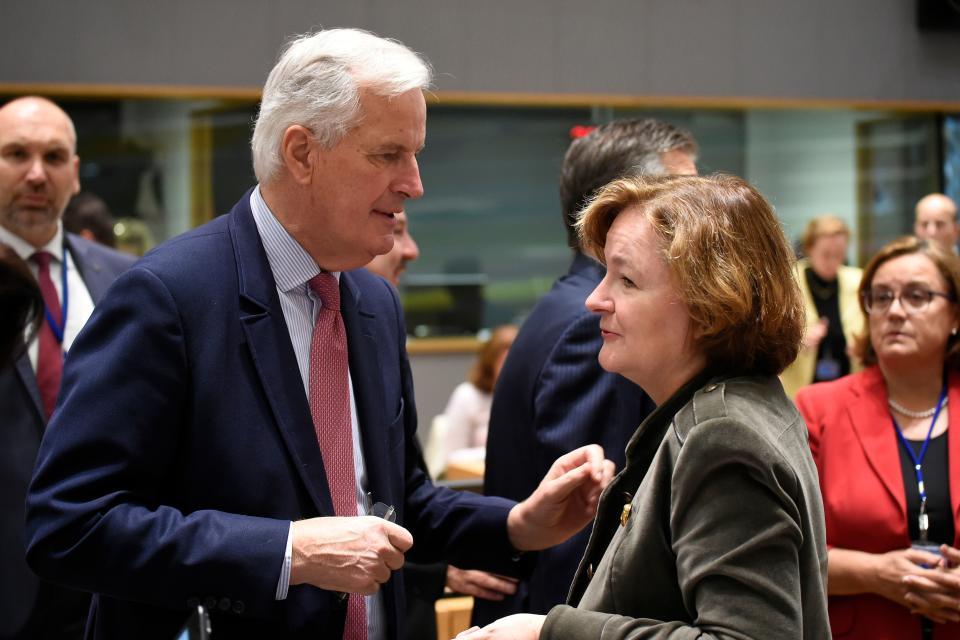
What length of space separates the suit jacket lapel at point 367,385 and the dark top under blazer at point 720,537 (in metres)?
0.49

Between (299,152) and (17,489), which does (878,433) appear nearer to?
(299,152)

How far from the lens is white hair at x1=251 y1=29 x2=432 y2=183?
1.78 metres

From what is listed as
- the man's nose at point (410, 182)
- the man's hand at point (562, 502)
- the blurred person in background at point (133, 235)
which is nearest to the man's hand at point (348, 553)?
the man's hand at point (562, 502)

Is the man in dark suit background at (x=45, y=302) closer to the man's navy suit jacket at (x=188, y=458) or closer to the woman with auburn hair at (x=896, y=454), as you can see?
the man's navy suit jacket at (x=188, y=458)

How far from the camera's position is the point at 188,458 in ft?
5.45

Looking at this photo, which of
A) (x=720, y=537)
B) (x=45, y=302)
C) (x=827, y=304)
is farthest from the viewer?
(x=827, y=304)

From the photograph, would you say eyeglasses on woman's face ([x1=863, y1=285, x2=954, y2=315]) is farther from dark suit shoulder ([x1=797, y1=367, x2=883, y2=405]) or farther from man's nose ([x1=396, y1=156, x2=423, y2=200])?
man's nose ([x1=396, y1=156, x2=423, y2=200])

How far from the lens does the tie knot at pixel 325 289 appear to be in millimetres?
1880

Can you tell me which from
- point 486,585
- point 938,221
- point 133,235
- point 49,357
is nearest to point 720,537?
point 486,585

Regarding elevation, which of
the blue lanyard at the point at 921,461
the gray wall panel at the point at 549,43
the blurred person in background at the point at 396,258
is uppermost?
the gray wall panel at the point at 549,43

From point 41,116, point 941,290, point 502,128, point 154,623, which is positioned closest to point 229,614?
point 154,623

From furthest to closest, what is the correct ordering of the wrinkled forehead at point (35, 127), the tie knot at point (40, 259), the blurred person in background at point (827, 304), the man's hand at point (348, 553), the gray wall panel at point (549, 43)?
the gray wall panel at point (549, 43)
the blurred person in background at point (827, 304)
the wrinkled forehead at point (35, 127)
the tie knot at point (40, 259)
the man's hand at point (348, 553)

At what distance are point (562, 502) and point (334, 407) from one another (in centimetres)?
42

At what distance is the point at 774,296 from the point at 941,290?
1721mm
